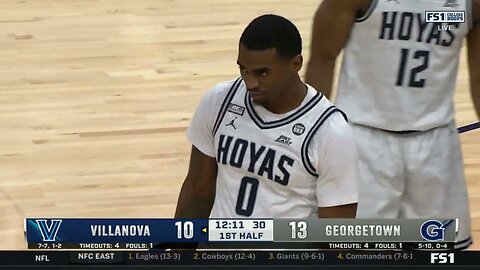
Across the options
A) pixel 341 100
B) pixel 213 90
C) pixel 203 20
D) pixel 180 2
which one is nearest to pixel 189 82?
pixel 203 20

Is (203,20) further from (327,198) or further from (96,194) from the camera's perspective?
(327,198)

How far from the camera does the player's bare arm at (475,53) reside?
10.3ft

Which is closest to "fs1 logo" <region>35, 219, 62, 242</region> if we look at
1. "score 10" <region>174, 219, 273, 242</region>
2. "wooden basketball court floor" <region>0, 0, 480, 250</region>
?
"score 10" <region>174, 219, 273, 242</region>

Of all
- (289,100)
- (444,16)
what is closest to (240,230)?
(289,100)

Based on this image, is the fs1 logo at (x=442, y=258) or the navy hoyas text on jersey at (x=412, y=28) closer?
the fs1 logo at (x=442, y=258)

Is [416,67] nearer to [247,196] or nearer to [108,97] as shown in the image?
[247,196]

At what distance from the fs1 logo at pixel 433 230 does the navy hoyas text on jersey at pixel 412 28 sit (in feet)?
2.13

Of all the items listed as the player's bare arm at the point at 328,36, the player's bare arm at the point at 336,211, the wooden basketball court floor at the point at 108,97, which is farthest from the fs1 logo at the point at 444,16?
the wooden basketball court floor at the point at 108,97

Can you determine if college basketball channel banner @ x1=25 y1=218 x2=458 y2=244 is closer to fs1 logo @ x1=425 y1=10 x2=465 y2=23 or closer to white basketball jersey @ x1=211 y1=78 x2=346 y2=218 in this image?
white basketball jersey @ x1=211 y1=78 x2=346 y2=218

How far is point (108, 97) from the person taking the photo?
6.57m

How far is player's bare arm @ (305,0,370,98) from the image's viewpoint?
3.13 m

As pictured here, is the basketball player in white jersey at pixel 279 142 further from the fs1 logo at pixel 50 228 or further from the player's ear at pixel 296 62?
the fs1 logo at pixel 50 228

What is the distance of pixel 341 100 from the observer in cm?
329

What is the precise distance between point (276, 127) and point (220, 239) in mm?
282
